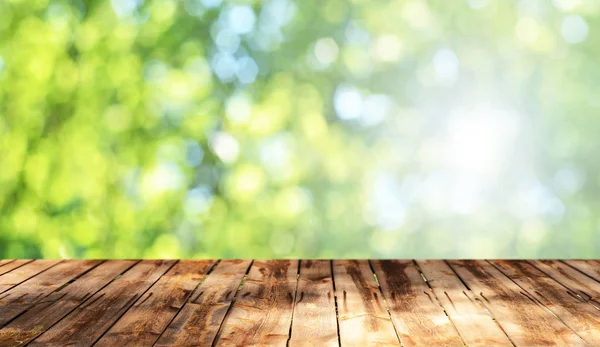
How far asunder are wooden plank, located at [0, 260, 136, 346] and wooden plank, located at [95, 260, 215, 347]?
22 cm

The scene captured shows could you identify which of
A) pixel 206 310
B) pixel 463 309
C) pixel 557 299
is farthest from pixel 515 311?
pixel 206 310

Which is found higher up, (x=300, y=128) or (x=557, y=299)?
(x=300, y=128)

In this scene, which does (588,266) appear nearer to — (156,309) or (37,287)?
(156,309)

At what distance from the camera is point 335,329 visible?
218 centimetres

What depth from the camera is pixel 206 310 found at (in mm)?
2412

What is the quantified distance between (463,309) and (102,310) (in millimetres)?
1229

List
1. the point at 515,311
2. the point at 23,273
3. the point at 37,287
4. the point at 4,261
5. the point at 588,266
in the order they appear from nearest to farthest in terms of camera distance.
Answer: the point at 515,311 → the point at 37,287 → the point at 23,273 → the point at 588,266 → the point at 4,261

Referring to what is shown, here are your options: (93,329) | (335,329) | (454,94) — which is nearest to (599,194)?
(454,94)

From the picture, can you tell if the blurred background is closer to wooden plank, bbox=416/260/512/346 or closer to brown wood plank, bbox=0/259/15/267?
brown wood plank, bbox=0/259/15/267

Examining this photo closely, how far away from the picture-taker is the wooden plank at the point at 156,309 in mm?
2086

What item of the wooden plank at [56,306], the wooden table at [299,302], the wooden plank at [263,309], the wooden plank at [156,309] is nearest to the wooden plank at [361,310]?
the wooden table at [299,302]

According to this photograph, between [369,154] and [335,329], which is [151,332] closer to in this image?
[335,329]

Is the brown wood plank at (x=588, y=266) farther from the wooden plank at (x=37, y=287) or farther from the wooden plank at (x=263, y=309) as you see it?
the wooden plank at (x=37, y=287)

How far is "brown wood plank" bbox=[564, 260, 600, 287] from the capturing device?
122 inches
